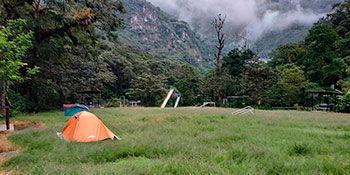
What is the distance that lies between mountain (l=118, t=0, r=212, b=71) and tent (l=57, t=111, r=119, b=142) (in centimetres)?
9476

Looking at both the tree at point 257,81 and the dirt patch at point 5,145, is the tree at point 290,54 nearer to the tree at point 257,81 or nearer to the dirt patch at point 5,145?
the tree at point 257,81

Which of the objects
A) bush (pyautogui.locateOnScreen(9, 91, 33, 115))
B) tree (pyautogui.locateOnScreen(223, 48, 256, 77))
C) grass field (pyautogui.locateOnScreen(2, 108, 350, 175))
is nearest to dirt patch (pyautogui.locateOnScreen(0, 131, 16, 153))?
grass field (pyautogui.locateOnScreen(2, 108, 350, 175))

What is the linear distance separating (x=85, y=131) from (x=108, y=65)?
2527cm

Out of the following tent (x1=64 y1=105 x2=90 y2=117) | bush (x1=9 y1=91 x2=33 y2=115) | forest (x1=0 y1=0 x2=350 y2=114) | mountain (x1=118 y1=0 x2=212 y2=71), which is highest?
mountain (x1=118 y1=0 x2=212 y2=71)

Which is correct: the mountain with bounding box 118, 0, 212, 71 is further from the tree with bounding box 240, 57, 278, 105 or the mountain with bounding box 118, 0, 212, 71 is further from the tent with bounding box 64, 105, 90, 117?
the tent with bounding box 64, 105, 90, 117

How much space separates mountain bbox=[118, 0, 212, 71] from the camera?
367 ft

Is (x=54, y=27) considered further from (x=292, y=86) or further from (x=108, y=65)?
(x=292, y=86)

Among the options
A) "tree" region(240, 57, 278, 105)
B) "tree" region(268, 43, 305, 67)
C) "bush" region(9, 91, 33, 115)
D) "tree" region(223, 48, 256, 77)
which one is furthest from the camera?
"tree" region(268, 43, 305, 67)

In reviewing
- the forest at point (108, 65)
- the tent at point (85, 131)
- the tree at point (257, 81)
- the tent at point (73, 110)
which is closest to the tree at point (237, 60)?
the forest at point (108, 65)

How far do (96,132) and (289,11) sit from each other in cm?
7922

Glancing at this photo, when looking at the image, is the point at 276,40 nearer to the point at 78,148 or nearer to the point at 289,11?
the point at 289,11

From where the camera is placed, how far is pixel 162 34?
417 feet

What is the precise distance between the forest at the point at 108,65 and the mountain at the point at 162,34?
6535 cm

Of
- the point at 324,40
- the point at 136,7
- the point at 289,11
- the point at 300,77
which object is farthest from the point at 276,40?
the point at 136,7
